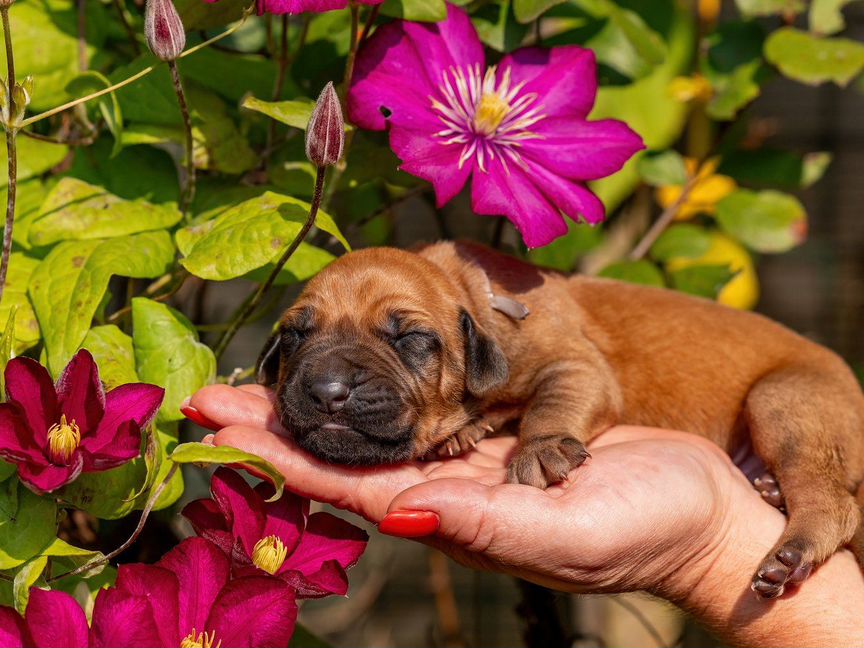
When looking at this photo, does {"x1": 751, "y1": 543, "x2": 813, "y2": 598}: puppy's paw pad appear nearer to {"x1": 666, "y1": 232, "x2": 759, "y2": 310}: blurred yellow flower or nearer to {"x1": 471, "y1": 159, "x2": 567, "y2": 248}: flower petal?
{"x1": 471, "y1": 159, "x2": 567, "y2": 248}: flower petal

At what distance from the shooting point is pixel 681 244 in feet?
12.6

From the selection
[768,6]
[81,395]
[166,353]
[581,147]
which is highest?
[768,6]

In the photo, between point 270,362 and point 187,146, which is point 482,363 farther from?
point 187,146

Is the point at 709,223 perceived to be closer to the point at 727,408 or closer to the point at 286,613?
the point at 727,408

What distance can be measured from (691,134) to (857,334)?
9.17ft

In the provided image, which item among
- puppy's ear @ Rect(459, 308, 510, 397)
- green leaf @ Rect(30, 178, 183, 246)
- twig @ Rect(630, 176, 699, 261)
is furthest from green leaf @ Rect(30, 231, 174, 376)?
twig @ Rect(630, 176, 699, 261)

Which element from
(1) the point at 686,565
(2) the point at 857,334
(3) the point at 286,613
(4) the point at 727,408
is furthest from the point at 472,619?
(3) the point at 286,613

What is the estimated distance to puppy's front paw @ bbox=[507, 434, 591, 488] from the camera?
9.46ft

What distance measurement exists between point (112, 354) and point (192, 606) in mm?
698

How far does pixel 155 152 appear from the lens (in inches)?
123

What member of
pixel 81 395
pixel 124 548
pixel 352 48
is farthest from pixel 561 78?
pixel 124 548

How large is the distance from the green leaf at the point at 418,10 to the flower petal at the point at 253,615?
1592 millimetres

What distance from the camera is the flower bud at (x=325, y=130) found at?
2.35 metres

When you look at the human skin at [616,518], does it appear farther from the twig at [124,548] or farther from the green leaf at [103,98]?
the green leaf at [103,98]
